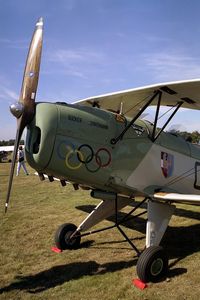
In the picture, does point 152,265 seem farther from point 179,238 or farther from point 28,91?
point 28,91

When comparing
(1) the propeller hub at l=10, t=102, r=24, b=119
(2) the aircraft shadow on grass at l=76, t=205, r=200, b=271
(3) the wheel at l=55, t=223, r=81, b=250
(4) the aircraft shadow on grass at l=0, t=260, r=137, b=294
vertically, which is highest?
(1) the propeller hub at l=10, t=102, r=24, b=119

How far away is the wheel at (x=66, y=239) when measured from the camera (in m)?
6.06

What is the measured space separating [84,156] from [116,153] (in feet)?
2.07

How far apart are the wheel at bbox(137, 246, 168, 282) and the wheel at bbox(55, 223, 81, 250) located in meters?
1.73

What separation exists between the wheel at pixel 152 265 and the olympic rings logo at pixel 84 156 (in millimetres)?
1455

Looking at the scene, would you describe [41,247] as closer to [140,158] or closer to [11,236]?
[11,236]

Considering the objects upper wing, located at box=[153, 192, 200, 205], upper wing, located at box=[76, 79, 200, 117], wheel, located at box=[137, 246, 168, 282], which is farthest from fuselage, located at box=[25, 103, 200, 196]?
wheel, located at box=[137, 246, 168, 282]

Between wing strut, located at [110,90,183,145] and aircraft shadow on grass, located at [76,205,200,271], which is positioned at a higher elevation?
wing strut, located at [110,90,183,145]

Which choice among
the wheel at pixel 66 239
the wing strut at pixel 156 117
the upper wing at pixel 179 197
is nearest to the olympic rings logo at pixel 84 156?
the wing strut at pixel 156 117

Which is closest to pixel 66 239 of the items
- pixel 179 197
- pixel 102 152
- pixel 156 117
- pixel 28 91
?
pixel 102 152

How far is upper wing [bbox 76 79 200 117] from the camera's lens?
5335 millimetres

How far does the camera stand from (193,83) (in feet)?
16.8

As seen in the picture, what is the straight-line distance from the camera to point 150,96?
6148mm

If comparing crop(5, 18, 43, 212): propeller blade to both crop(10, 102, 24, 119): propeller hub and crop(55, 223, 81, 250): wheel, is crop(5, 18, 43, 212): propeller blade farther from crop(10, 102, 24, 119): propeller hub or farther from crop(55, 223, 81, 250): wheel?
crop(55, 223, 81, 250): wheel
